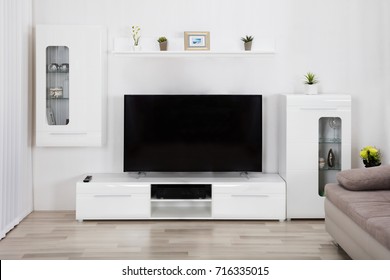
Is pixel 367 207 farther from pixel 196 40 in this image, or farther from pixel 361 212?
pixel 196 40

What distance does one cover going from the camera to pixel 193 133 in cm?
479

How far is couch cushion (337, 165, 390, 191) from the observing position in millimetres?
3613

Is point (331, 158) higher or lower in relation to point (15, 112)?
lower

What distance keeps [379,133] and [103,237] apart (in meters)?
2.89

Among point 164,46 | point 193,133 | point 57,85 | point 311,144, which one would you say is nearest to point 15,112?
point 57,85

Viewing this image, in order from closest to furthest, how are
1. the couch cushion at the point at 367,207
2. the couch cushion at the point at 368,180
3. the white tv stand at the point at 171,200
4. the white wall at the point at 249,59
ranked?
1. the couch cushion at the point at 367,207
2. the couch cushion at the point at 368,180
3. the white tv stand at the point at 171,200
4. the white wall at the point at 249,59

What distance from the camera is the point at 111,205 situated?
4.59m

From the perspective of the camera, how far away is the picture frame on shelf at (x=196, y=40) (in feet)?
15.9

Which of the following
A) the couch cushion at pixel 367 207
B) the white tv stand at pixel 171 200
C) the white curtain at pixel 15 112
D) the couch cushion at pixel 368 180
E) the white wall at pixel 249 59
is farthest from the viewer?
the white wall at pixel 249 59

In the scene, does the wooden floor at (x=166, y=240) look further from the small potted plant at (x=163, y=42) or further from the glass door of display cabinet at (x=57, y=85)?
the small potted plant at (x=163, y=42)

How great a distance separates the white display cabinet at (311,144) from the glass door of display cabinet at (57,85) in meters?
2.08

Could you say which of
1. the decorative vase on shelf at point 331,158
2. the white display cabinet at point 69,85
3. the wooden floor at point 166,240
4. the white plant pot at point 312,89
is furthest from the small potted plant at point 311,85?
the white display cabinet at point 69,85

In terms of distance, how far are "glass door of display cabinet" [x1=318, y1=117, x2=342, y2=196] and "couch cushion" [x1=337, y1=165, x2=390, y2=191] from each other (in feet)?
3.36

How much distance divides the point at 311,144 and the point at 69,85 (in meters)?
2.33
